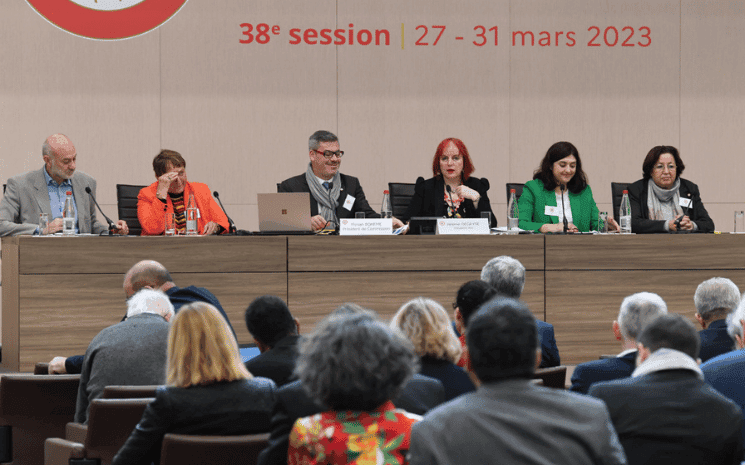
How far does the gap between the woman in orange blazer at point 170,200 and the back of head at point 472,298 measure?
7.96ft

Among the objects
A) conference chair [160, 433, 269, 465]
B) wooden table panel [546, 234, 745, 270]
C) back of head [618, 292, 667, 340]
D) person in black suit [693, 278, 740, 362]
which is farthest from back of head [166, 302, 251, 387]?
wooden table panel [546, 234, 745, 270]

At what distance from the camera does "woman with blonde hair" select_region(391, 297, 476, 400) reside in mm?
2092

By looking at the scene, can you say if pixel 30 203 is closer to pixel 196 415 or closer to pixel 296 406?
pixel 196 415

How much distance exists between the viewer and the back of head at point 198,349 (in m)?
1.88

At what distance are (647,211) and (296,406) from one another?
394 centimetres

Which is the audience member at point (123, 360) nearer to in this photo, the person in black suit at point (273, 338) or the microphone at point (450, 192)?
the person in black suit at point (273, 338)

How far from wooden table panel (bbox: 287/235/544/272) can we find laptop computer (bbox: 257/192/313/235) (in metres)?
0.12

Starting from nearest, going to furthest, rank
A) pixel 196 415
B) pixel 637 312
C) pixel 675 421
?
pixel 675 421
pixel 196 415
pixel 637 312

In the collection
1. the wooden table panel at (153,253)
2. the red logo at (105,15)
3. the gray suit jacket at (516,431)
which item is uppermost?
the red logo at (105,15)

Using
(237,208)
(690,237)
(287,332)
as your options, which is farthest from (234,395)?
(237,208)

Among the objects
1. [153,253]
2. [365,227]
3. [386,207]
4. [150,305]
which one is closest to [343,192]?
[386,207]

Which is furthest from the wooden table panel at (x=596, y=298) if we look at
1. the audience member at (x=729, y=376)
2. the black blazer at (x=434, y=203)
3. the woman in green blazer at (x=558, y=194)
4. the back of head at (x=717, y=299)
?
the audience member at (x=729, y=376)

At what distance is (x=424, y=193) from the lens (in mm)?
5125

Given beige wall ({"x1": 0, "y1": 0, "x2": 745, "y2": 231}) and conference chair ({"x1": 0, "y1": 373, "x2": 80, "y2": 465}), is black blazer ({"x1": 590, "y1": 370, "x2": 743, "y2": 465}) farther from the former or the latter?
beige wall ({"x1": 0, "y1": 0, "x2": 745, "y2": 231})
